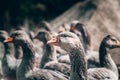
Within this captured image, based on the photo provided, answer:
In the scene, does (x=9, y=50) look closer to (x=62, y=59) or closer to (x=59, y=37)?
(x=62, y=59)

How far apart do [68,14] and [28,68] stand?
12598 mm

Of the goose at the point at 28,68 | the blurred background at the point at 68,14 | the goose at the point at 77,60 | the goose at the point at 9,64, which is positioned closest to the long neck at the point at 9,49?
the goose at the point at 9,64

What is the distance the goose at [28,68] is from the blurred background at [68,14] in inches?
122

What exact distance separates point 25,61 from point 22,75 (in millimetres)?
549

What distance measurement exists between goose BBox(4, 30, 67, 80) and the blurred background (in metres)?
3.09

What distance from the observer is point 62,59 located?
1551 cm

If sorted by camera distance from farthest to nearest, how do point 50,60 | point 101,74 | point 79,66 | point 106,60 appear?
point 50,60 → point 106,60 → point 101,74 → point 79,66

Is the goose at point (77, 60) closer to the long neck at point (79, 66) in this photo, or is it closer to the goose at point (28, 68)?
the long neck at point (79, 66)

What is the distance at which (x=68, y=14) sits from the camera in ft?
84.6

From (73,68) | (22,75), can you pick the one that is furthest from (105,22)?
(73,68)

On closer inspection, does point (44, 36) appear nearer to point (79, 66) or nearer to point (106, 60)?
point (106, 60)

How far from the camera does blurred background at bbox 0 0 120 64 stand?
878 inches

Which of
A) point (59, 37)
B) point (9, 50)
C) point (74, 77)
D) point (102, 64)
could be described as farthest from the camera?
point (9, 50)

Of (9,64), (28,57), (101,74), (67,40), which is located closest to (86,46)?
(9,64)
